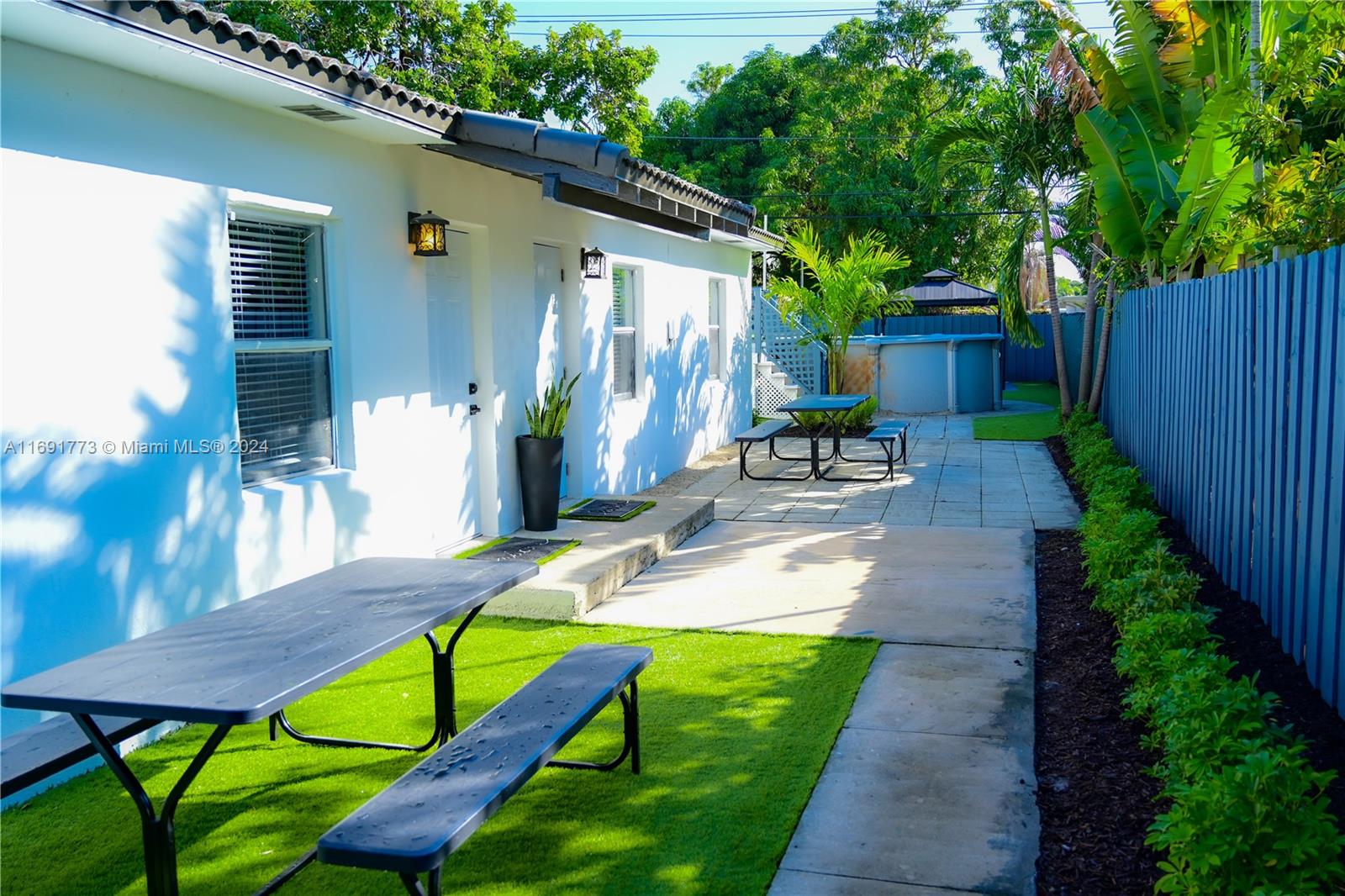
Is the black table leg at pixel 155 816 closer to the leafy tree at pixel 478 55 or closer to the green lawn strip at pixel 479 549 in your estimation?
the green lawn strip at pixel 479 549

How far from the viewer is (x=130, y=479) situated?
15.4 ft

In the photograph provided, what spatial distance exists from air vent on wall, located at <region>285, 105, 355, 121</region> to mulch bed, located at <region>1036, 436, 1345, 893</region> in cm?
465

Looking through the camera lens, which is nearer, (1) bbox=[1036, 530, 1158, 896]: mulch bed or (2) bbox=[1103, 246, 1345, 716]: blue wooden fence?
(1) bbox=[1036, 530, 1158, 896]: mulch bed

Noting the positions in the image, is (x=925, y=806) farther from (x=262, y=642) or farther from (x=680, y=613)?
(x=680, y=613)

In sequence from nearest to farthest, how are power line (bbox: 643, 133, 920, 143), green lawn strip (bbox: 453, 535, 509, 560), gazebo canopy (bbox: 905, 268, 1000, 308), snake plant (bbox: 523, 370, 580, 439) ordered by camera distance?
green lawn strip (bbox: 453, 535, 509, 560), snake plant (bbox: 523, 370, 580, 439), gazebo canopy (bbox: 905, 268, 1000, 308), power line (bbox: 643, 133, 920, 143)

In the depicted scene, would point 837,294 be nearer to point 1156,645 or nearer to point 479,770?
point 1156,645

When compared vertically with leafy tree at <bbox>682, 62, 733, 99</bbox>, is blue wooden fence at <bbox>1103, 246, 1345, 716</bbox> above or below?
below

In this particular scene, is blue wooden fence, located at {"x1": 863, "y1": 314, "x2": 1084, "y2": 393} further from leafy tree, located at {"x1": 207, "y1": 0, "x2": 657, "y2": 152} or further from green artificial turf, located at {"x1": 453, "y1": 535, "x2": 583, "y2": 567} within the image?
green artificial turf, located at {"x1": 453, "y1": 535, "x2": 583, "y2": 567}

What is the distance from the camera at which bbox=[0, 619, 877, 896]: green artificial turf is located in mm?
3498

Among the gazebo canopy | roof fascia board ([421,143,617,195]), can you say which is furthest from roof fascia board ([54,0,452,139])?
the gazebo canopy

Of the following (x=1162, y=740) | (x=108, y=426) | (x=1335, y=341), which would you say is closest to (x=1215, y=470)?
(x=1335, y=341)

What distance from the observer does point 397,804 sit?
2908 millimetres

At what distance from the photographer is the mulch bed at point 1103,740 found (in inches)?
136

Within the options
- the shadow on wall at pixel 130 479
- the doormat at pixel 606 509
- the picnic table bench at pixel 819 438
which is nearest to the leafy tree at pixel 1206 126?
the picnic table bench at pixel 819 438
